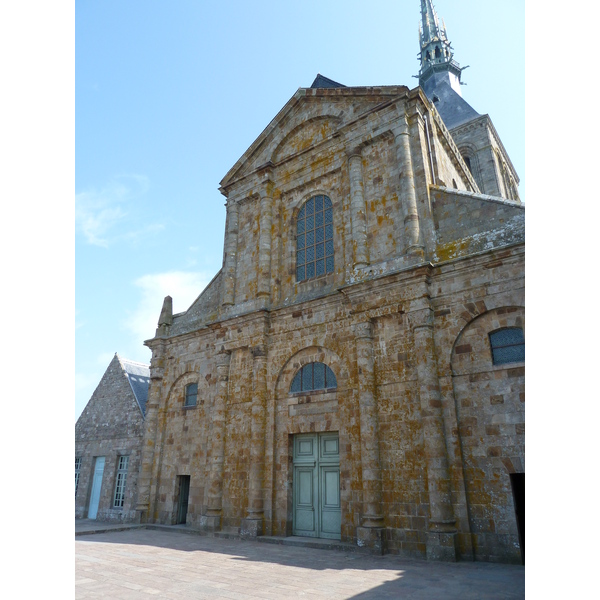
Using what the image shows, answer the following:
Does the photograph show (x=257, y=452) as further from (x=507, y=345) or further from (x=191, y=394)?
(x=507, y=345)

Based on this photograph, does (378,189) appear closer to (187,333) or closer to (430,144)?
(430,144)

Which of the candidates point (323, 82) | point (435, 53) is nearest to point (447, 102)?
point (435, 53)

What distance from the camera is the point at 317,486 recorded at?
35.2 feet

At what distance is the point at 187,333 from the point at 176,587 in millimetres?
9584

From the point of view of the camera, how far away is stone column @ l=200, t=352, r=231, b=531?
11898 mm

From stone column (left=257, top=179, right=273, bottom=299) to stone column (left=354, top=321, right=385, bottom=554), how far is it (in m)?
3.94

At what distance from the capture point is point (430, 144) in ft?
39.5

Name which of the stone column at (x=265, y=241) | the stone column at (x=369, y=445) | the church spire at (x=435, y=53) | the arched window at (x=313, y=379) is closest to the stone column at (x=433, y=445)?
the stone column at (x=369, y=445)

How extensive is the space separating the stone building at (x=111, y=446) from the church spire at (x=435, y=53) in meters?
27.0

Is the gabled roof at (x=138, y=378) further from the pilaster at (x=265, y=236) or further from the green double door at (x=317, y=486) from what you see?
the green double door at (x=317, y=486)

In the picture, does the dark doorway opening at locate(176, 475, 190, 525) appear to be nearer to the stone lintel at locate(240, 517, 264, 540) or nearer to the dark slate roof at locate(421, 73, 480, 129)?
the stone lintel at locate(240, 517, 264, 540)

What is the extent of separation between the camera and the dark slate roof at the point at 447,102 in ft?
80.6
